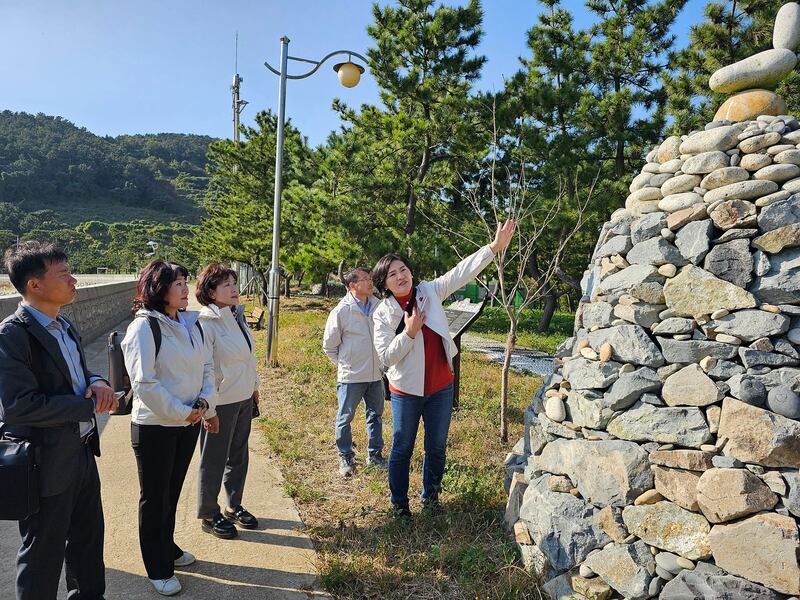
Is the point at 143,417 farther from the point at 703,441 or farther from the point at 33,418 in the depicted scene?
the point at 703,441

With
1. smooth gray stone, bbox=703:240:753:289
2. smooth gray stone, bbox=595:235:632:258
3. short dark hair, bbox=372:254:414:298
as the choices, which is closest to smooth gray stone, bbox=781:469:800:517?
smooth gray stone, bbox=703:240:753:289

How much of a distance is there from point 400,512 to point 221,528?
1116 millimetres

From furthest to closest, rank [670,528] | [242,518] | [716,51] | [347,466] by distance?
[716,51], [347,466], [242,518], [670,528]

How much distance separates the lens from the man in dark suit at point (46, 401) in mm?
2016

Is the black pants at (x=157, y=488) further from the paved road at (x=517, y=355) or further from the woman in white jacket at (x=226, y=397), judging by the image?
the paved road at (x=517, y=355)

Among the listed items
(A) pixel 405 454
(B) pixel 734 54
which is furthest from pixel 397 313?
(B) pixel 734 54

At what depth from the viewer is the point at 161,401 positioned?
2518 mm

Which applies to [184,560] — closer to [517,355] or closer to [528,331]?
[517,355]

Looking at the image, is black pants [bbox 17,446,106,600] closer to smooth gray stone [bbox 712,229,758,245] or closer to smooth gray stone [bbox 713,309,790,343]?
smooth gray stone [bbox 713,309,790,343]

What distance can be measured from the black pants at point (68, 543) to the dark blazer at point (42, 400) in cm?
10

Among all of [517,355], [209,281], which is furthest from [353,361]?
[517,355]

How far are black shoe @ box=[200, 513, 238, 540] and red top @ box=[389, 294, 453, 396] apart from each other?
1.35 meters

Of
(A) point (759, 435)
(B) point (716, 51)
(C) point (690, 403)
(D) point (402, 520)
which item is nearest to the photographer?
(A) point (759, 435)

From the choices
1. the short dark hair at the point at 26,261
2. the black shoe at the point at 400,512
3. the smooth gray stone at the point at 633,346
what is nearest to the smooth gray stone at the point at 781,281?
the smooth gray stone at the point at 633,346
